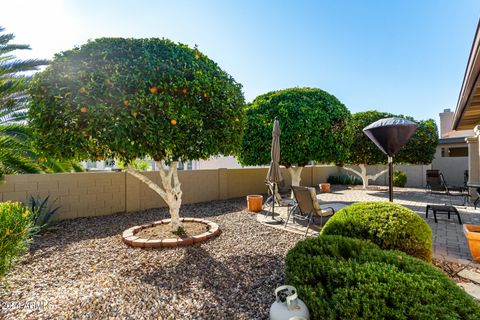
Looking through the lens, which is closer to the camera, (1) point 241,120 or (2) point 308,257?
(2) point 308,257

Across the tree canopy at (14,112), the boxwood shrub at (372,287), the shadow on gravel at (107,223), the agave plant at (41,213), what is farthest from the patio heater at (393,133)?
the tree canopy at (14,112)

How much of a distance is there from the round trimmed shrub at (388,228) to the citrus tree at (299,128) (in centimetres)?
454

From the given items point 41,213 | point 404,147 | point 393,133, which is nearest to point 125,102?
point 41,213

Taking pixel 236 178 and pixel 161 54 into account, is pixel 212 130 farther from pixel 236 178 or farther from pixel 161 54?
pixel 236 178

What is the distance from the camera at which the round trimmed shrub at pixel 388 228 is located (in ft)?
10.3

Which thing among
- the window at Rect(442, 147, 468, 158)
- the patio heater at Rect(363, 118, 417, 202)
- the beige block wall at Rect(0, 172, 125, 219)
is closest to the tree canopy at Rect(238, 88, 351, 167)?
the patio heater at Rect(363, 118, 417, 202)

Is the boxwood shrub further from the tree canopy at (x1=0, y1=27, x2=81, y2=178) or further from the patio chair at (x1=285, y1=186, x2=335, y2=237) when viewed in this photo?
the tree canopy at (x1=0, y1=27, x2=81, y2=178)

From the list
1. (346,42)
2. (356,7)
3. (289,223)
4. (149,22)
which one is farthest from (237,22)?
→ (289,223)

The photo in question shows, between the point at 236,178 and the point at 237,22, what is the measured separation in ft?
21.1

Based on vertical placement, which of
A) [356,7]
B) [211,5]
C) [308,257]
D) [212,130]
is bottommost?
[308,257]

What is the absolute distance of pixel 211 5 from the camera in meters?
6.33

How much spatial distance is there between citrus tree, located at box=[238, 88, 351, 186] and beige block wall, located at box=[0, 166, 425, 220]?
2.20 meters

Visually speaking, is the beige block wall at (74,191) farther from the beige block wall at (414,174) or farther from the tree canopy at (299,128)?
the beige block wall at (414,174)

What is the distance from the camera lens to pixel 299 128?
7859mm
